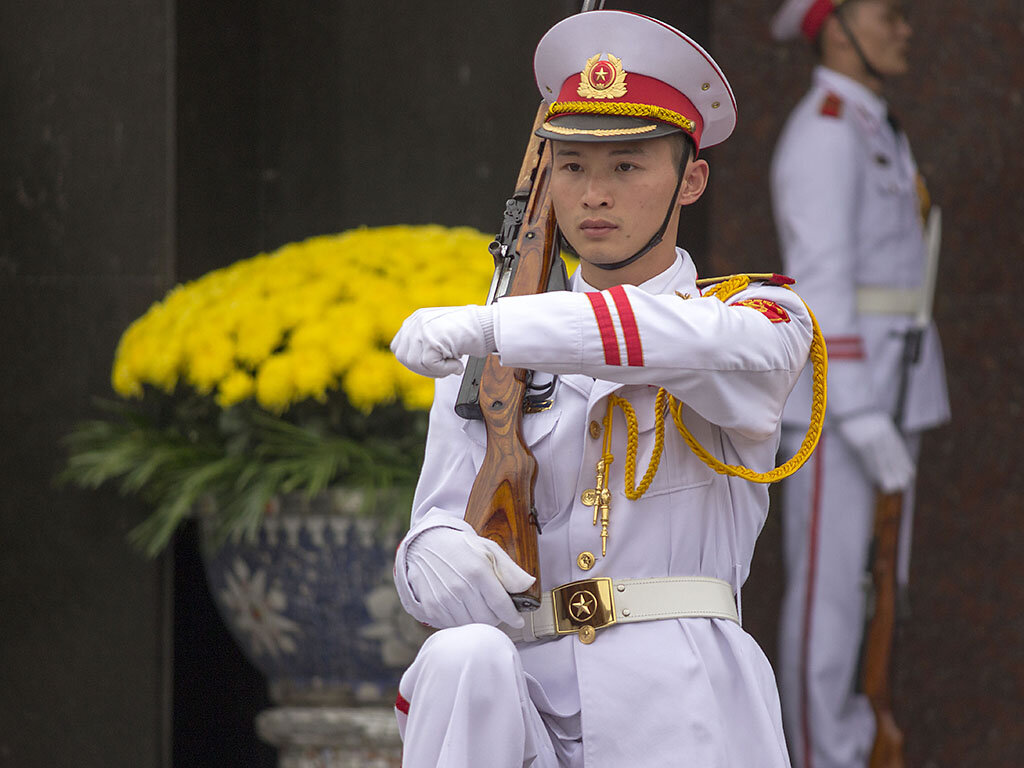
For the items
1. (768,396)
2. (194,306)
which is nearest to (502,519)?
(768,396)

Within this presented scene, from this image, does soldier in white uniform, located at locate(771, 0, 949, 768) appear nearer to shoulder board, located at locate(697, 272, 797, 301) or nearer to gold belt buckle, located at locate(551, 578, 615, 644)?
shoulder board, located at locate(697, 272, 797, 301)

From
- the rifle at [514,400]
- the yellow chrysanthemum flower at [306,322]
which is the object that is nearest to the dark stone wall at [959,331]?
the yellow chrysanthemum flower at [306,322]

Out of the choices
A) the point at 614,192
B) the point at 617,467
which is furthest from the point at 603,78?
the point at 617,467

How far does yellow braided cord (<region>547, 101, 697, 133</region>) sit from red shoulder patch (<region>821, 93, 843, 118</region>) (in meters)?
2.40

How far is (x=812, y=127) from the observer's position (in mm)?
5020

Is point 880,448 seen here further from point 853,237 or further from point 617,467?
point 617,467

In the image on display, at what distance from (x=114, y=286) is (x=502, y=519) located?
249 centimetres

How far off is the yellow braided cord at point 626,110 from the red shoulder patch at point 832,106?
2398 mm

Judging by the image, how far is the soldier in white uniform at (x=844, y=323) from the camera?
4914 mm

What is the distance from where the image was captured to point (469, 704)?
244 centimetres

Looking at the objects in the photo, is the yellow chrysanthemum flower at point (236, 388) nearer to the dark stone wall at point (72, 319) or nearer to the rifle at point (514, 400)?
the dark stone wall at point (72, 319)

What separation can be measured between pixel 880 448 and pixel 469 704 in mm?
2677

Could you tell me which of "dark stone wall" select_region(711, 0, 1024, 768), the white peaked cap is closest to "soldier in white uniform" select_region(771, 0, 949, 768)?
"dark stone wall" select_region(711, 0, 1024, 768)

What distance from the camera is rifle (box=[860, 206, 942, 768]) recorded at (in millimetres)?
4992
